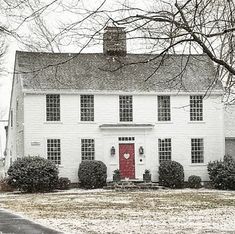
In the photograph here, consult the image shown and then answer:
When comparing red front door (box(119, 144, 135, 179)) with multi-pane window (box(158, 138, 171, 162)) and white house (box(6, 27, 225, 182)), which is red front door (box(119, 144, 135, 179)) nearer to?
white house (box(6, 27, 225, 182))

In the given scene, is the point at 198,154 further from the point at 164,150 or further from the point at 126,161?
the point at 126,161

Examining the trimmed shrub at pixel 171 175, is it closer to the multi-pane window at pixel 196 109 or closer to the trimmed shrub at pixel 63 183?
the multi-pane window at pixel 196 109

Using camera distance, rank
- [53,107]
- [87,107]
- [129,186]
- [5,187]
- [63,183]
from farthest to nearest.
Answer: [87,107] → [53,107] → [5,187] → [63,183] → [129,186]

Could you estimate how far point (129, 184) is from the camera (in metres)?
34.4

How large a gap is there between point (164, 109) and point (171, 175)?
4.37m

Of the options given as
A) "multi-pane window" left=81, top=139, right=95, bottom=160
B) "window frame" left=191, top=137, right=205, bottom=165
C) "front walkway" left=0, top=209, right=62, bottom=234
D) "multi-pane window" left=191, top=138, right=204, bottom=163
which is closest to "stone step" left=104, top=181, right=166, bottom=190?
"multi-pane window" left=81, top=139, right=95, bottom=160

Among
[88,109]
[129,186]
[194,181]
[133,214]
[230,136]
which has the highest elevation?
[88,109]

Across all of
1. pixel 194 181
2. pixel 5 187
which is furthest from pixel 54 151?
pixel 194 181

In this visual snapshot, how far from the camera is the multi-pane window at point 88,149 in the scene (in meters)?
35.9

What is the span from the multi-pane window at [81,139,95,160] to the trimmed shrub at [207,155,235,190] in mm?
7244

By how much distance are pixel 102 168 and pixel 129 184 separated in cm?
187

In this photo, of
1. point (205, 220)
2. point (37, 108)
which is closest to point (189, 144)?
point (37, 108)

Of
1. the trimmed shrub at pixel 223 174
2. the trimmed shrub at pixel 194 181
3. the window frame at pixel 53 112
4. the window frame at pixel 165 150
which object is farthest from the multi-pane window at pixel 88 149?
the trimmed shrub at pixel 223 174

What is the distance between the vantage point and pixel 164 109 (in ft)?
123
